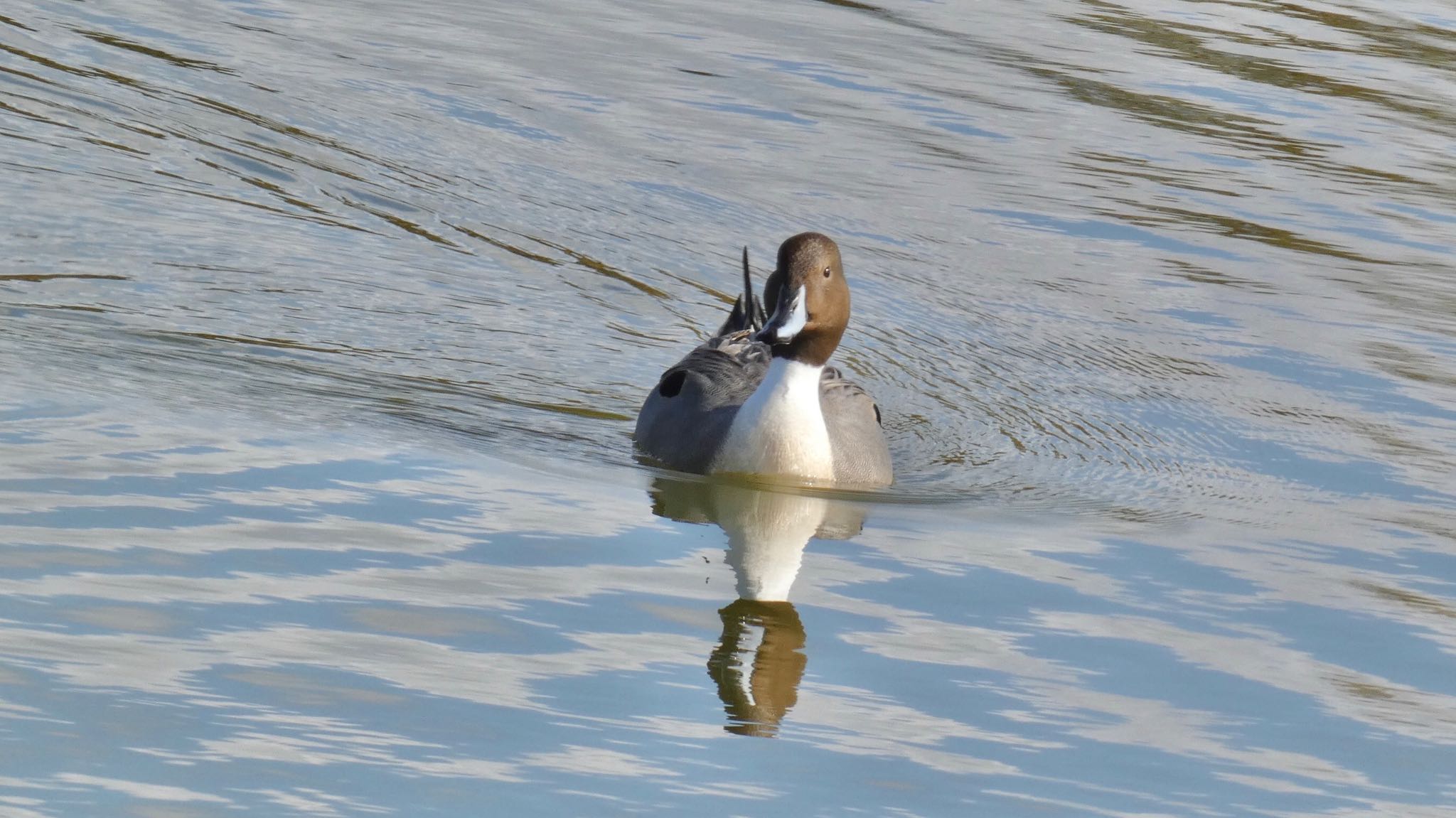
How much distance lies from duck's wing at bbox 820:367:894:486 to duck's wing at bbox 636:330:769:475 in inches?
13.7

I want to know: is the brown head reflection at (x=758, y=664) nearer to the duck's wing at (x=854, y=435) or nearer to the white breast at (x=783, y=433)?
the white breast at (x=783, y=433)

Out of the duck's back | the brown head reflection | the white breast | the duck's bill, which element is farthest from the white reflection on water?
the duck's bill

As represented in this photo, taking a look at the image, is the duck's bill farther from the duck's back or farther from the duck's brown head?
the duck's back

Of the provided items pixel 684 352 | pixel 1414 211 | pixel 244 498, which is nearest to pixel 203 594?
pixel 244 498

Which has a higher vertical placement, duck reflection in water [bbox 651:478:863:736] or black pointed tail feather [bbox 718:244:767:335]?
black pointed tail feather [bbox 718:244:767:335]

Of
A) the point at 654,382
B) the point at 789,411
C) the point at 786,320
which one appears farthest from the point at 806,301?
the point at 654,382

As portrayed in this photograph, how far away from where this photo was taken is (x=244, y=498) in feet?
22.2

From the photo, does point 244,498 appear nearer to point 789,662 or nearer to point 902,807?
point 789,662

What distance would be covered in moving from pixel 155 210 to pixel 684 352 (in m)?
2.95

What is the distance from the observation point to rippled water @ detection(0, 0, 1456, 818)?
16.8ft

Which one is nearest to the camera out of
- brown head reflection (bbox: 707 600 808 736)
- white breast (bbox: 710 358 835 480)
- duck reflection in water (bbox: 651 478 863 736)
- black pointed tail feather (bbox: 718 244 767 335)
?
brown head reflection (bbox: 707 600 808 736)

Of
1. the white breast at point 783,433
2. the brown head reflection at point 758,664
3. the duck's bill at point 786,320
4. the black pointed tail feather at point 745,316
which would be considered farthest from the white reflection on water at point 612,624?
the black pointed tail feather at point 745,316

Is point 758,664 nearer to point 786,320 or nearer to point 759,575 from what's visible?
point 759,575

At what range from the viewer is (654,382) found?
32.3ft
